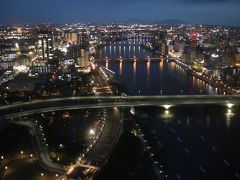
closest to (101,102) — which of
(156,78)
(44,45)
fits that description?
(156,78)

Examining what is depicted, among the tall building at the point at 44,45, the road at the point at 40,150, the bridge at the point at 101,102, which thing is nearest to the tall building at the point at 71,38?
the tall building at the point at 44,45

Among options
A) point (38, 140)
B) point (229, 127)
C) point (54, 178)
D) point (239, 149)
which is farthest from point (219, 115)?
point (54, 178)

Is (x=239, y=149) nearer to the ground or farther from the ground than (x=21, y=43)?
nearer to the ground

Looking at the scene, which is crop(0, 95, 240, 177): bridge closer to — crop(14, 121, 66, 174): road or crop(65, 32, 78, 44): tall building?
crop(14, 121, 66, 174): road

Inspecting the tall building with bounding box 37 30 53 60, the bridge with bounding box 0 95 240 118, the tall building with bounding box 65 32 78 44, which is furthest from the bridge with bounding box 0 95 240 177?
the tall building with bounding box 65 32 78 44

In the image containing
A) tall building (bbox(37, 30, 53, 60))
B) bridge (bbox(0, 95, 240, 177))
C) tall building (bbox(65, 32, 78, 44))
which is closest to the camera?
bridge (bbox(0, 95, 240, 177))

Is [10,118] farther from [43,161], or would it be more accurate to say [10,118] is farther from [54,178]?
[54,178]
